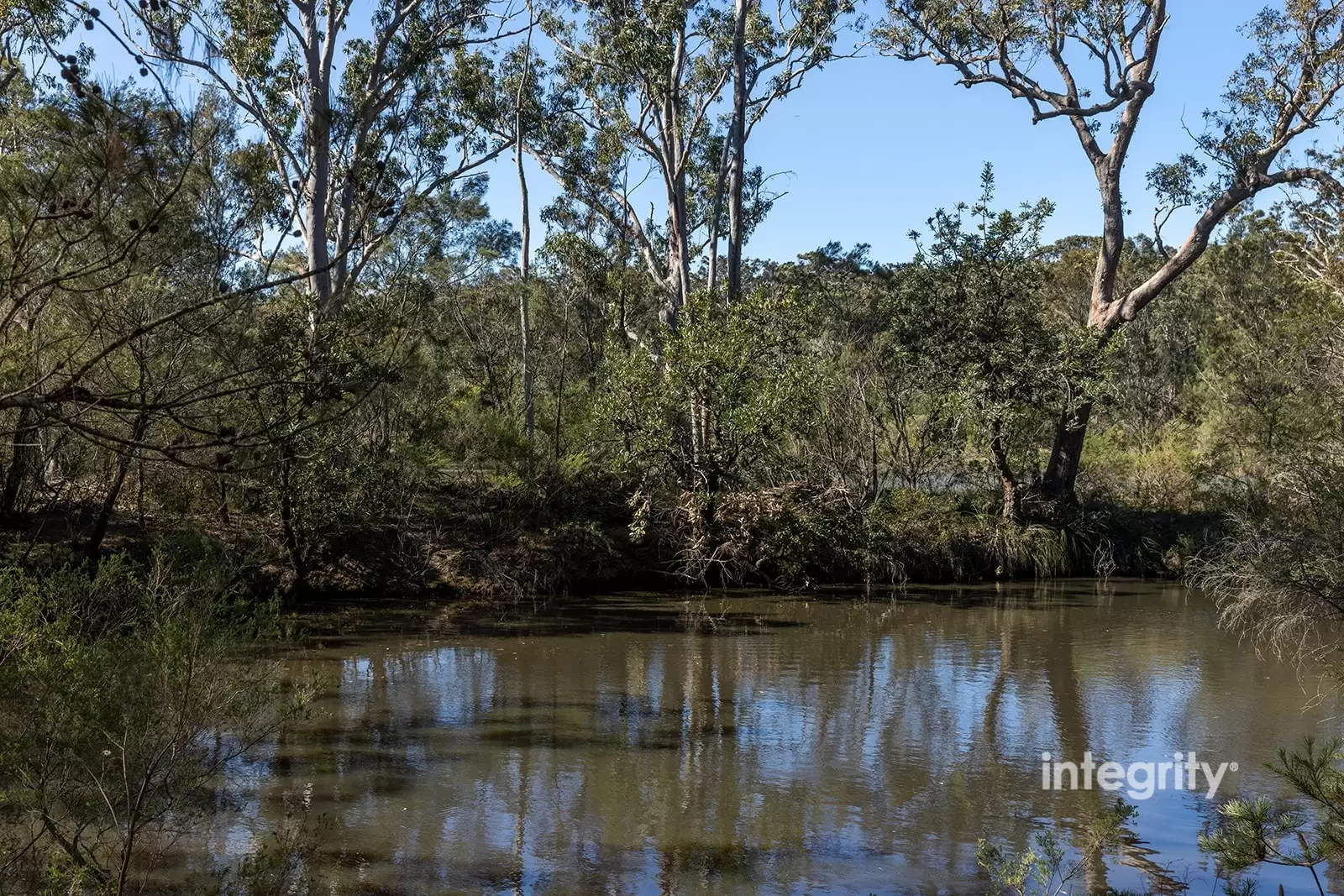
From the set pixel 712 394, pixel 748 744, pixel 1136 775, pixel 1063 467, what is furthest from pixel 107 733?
pixel 1063 467

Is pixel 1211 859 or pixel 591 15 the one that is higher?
pixel 591 15

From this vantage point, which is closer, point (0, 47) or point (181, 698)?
point (0, 47)

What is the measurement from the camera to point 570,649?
508 inches

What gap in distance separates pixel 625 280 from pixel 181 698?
57.6ft

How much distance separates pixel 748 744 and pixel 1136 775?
2.89 meters

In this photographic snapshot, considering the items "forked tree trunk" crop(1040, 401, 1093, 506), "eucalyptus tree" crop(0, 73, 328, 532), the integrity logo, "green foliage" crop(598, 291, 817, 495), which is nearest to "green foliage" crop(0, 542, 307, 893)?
"eucalyptus tree" crop(0, 73, 328, 532)

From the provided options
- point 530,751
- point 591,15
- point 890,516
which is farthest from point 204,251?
point 591,15

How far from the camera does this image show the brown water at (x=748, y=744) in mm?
6781

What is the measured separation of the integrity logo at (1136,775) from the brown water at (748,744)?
0.46 ft

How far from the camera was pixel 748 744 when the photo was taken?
9.24 meters

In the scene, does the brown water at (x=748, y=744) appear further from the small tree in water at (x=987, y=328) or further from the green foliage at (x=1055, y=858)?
the small tree in water at (x=987, y=328)

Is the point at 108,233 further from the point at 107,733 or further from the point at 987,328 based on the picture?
the point at 987,328

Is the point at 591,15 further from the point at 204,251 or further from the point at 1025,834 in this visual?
the point at 1025,834

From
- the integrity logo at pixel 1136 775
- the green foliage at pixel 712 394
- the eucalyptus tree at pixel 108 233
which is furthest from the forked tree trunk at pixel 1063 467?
the eucalyptus tree at pixel 108 233
